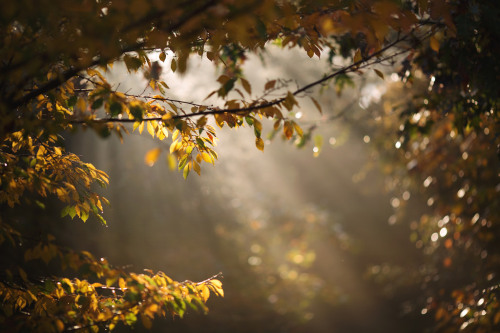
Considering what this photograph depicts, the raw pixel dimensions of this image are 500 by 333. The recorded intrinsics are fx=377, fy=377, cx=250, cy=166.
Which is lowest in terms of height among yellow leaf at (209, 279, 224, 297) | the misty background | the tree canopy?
yellow leaf at (209, 279, 224, 297)

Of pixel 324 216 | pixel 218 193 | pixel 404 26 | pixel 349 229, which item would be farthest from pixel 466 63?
pixel 349 229

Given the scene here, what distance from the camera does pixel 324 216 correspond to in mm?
10102

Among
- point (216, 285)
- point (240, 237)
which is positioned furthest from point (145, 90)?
point (240, 237)

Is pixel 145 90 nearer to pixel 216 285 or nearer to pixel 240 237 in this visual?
pixel 216 285

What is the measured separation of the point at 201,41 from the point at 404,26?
0.87 m

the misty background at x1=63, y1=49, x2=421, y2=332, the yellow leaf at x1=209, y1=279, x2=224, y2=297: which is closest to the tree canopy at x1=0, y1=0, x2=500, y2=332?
the yellow leaf at x1=209, y1=279, x2=224, y2=297

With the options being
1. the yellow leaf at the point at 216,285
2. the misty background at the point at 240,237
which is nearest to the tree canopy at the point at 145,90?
the yellow leaf at the point at 216,285

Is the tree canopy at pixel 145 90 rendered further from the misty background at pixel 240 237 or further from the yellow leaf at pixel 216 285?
the misty background at pixel 240 237

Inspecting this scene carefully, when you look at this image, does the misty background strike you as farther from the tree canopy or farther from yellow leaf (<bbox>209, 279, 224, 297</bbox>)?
yellow leaf (<bbox>209, 279, 224, 297</bbox>)

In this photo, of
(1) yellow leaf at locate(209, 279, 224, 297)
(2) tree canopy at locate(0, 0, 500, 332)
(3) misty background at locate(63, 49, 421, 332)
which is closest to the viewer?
(2) tree canopy at locate(0, 0, 500, 332)

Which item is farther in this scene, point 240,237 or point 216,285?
point 240,237

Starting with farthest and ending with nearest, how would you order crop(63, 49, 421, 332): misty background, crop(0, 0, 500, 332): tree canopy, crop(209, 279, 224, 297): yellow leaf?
crop(63, 49, 421, 332): misty background → crop(209, 279, 224, 297): yellow leaf → crop(0, 0, 500, 332): tree canopy

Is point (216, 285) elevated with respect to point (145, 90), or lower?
lower

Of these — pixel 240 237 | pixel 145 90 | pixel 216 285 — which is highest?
pixel 240 237
